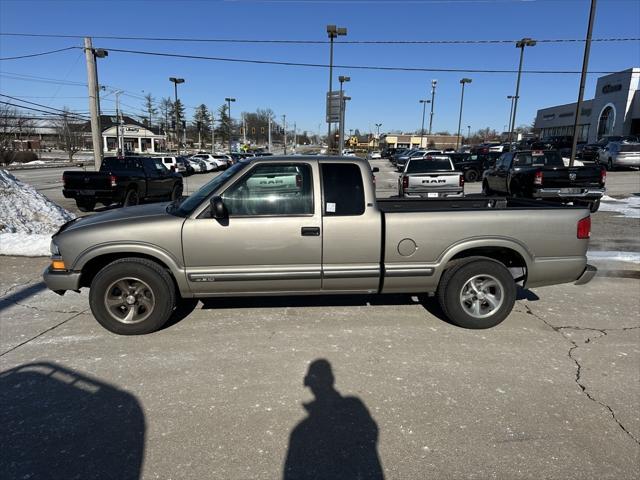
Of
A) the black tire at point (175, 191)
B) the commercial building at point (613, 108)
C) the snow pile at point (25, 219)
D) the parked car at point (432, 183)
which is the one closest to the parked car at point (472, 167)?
the parked car at point (432, 183)

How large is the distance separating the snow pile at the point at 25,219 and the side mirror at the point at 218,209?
5.30m

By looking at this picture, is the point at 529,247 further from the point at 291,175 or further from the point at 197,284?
the point at 197,284

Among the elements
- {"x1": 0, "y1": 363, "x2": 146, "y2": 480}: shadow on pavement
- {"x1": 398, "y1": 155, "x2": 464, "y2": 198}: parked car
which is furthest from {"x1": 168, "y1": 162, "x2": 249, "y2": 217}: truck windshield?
{"x1": 398, "y1": 155, "x2": 464, "y2": 198}: parked car

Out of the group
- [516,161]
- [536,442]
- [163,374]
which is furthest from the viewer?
[516,161]

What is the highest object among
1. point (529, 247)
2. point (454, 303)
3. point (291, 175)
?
point (291, 175)

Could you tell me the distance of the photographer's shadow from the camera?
2525 millimetres

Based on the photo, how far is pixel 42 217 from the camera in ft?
31.5

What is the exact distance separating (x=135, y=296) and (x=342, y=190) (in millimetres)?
2375

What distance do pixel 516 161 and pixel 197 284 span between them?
12688 mm

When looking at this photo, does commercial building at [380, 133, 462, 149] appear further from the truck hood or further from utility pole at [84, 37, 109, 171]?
the truck hood

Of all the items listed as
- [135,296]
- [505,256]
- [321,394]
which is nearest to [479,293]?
[505,256]

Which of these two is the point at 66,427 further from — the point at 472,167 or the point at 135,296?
the point at 472,167

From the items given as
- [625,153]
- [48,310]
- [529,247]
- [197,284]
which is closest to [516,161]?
[529,247]

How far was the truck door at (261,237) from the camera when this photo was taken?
13.9 feet
